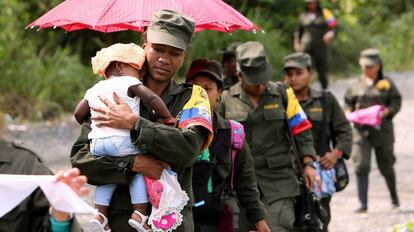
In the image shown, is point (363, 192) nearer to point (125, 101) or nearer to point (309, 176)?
point (309, 176)

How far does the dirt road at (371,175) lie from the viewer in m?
11.5

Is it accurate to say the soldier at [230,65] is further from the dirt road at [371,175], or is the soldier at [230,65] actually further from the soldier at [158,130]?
the soldier at [158,130]

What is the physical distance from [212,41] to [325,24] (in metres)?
2.27

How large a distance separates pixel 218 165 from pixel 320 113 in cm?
263

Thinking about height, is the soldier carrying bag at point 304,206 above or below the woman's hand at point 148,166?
below

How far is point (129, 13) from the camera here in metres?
5.61

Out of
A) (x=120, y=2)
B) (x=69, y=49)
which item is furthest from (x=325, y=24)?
(x=120, y=2)

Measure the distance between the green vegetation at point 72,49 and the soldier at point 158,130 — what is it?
8.50 m

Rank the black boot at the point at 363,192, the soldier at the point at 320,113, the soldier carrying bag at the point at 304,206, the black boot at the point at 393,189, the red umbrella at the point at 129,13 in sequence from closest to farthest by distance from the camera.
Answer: the red umbrella at the point at 129,13 < the soldier carrying bag at the point at 304,206 < the soldier at the point at 320,113 < the black boot at the point at 363,192 < the black boot at the point at 393,189

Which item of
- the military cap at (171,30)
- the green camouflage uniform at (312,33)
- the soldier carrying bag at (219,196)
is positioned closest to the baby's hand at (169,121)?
the military cap at (171,30)

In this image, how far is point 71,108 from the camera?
17.4 m

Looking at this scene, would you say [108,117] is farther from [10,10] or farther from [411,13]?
[411,13]

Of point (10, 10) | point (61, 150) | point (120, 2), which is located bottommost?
point (61, 150)

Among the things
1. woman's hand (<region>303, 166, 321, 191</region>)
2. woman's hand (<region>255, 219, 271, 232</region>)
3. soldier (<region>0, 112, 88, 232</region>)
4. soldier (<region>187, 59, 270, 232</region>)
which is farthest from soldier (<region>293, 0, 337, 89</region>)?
soldier (<region>0, 112, 88, 232</region>)
